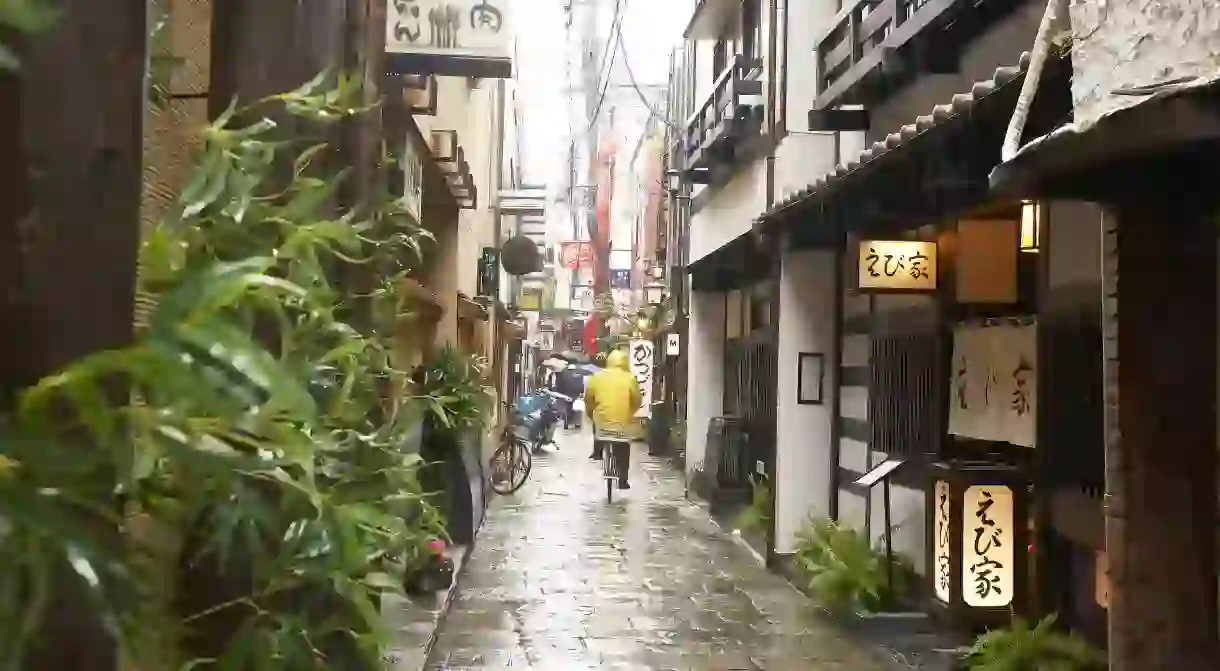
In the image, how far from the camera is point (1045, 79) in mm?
5434

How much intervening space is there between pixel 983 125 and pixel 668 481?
58.4ft

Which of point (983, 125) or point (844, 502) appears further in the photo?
point (844, 502)

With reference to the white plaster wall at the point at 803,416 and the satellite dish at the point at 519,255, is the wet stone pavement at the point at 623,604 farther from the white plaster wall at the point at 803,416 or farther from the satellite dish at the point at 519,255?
the satellite dish at the point at 519,255

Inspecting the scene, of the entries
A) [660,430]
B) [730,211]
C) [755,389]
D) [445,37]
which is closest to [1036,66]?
[445,37]

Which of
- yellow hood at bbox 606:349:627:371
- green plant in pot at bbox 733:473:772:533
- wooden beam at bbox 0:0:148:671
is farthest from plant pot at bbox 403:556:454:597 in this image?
yellow hood at bbox 606:349:627:371

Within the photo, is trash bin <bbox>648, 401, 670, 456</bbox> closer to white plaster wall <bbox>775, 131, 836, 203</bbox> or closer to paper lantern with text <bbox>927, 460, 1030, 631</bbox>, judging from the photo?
white plaster wall <bbox>775, 131, 836, 203</bbox>

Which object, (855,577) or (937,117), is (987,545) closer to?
(855,577)

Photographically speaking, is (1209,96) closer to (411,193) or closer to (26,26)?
(26,26)

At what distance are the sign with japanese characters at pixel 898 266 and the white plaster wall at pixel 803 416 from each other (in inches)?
117

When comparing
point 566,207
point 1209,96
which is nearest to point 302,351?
point 1209,96

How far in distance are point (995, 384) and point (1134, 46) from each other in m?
4.98

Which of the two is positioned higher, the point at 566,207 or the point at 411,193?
the point at 566,207

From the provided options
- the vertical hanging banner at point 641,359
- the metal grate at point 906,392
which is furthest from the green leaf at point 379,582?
the vertical hanging banner at point 641,359

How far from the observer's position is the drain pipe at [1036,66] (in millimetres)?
4914
